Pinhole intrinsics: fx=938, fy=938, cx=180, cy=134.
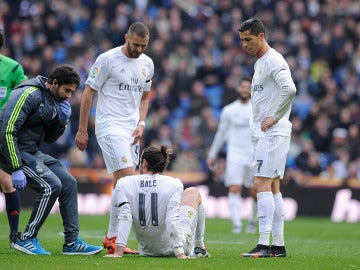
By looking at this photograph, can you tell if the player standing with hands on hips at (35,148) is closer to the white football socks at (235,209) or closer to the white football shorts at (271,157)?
the white football shorts at (271,157)

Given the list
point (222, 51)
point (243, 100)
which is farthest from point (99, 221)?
point (222, 51)

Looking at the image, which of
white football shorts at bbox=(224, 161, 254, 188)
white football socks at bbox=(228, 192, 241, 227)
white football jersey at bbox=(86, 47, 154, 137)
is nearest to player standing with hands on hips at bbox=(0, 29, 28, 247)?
white football jersey at bbox=(86, 47, 154, 137)

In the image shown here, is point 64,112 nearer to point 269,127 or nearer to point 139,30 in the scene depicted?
point 139,30

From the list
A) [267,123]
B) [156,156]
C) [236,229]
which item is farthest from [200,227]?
[236,229]

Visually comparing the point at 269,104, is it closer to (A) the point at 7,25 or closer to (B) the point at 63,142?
(B) the point at 63,142

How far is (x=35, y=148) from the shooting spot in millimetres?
10898

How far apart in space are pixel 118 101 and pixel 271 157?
2.16m

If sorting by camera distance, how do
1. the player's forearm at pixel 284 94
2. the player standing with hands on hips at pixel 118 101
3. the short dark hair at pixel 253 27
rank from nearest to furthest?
1. the player's forearm at pixel 284 94
2. the short dark hair at pixel 253 27
3. the player standing with hands on hips at pixel 118 101

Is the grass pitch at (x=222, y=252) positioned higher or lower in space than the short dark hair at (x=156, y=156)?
lower

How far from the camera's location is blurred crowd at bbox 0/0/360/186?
80.3 ft

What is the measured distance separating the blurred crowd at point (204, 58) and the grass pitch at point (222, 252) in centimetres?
536

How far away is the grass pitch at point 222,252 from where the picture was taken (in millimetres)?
9578

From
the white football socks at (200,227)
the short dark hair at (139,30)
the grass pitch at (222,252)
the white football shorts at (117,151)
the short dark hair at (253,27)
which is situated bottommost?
the grass pitch at (222,252)

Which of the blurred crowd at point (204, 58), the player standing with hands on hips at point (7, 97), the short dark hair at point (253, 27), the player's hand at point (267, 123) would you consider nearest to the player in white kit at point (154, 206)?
the player's hand at point (267, 123)
